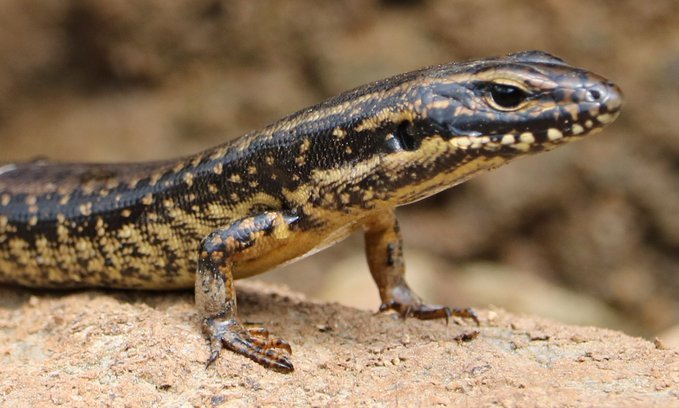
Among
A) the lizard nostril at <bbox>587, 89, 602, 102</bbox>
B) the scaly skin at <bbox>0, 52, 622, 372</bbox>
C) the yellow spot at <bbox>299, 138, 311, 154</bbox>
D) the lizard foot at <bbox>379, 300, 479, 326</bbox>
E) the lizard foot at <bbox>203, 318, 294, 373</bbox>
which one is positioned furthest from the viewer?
the lizard foot at <bbox>379, 300, 479, 326</bbox>

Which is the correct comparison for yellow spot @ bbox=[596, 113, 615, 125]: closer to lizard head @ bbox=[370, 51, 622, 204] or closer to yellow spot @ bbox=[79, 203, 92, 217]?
lizard head @ bbox=[370, 51, 622, 204]

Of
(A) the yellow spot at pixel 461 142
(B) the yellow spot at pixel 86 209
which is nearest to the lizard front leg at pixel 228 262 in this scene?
(A) the yellow spot at pixel 461 142

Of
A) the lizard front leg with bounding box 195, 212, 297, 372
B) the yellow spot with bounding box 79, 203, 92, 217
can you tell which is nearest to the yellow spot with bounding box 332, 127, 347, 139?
the lizard front leg with bounding box 195, 212, 297, 372

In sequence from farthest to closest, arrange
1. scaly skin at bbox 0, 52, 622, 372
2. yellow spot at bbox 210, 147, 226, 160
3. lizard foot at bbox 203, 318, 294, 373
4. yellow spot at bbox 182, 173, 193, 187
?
yellow spot at bbox 182, 173, 193, 187
yellow spot at bbox 210, 147, 226, 160
lizard foot at bbox 203, 318, 294, 373
scaly skin at bbox 0, 52, 622, 372

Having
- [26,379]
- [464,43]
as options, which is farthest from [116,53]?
[26,379]

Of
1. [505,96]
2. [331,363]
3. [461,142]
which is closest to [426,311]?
[331,363]

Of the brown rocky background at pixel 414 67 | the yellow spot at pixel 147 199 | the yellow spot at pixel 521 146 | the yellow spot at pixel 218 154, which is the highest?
the brown rocky background at pixel 414 67

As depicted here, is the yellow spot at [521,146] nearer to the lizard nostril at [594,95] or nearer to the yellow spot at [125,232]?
the lizard nostril at [594,95]

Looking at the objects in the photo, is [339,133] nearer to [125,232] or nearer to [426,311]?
[426,311]
